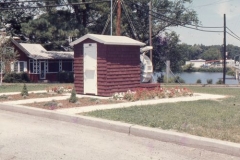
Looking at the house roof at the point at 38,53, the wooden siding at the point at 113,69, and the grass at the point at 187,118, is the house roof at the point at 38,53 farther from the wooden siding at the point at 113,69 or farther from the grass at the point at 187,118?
the grass at the point at 187,118

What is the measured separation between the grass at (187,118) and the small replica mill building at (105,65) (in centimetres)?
457

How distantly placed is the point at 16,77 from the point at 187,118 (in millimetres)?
31407

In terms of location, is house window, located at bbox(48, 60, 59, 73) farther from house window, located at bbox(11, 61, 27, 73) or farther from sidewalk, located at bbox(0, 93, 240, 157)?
sidewalk, located at bbox(0, 93, 240, 157)

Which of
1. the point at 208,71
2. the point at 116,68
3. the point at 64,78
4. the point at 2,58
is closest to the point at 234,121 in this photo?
the point at 116,68

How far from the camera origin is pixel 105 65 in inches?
658

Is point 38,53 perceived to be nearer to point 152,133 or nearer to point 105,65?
point 105,65

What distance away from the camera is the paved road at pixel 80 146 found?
665 centimetres

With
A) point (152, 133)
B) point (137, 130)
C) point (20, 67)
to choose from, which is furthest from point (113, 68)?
point (20, 67)

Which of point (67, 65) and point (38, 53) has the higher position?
point (38, 53)

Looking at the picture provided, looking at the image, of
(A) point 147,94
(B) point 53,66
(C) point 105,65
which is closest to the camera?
(A) point 147,94

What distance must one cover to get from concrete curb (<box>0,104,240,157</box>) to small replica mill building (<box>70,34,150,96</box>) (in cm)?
545

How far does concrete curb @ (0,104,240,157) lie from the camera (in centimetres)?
691

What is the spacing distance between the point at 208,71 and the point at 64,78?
7440 centimetres

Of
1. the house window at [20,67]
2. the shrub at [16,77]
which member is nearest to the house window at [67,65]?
the house window at [20,67]
